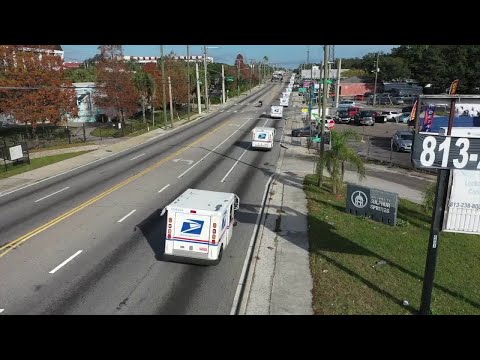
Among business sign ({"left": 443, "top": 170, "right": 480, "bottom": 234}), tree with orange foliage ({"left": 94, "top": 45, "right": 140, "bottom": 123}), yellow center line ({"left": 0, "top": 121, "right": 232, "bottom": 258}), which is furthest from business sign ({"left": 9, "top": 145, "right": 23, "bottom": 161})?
business sign ({"left": 443, "top": 170, "right": 480, "bottom": 234})

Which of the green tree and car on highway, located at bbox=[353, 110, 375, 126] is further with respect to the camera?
the green tree

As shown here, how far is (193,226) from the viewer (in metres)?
12.9

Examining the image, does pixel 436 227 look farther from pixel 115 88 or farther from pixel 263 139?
pixel 115 88

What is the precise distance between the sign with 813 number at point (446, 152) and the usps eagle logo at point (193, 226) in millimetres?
6585

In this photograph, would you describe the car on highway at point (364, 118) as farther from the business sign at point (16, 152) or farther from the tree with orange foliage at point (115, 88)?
the business sign at point (16, 152)

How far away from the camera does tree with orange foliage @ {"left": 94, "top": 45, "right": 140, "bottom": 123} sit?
139ft

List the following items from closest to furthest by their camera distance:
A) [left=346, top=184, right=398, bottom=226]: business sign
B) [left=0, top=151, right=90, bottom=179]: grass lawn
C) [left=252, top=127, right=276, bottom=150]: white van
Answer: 1. [left=346, top=184, right=398, bottom=226]: business sign
2. [left=0, top=151, right=90, bottom=179]: grass lawn
3. [left=252, top=127, right=276, bottom=150]: white van

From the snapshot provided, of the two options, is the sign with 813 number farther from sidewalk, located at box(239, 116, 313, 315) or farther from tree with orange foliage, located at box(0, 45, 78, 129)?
tree with orange foliage, located at box(0, 45, 78, 129)

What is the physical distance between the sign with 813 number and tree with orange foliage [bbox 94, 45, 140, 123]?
3772 centimetres

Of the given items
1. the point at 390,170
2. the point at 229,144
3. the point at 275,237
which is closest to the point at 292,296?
the point at 275,237

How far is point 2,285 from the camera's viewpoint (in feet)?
39.3

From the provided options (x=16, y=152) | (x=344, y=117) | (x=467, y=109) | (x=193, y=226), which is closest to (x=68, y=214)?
(x=193, y=226)

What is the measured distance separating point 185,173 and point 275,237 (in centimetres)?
1210

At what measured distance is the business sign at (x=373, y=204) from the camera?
1741cm
